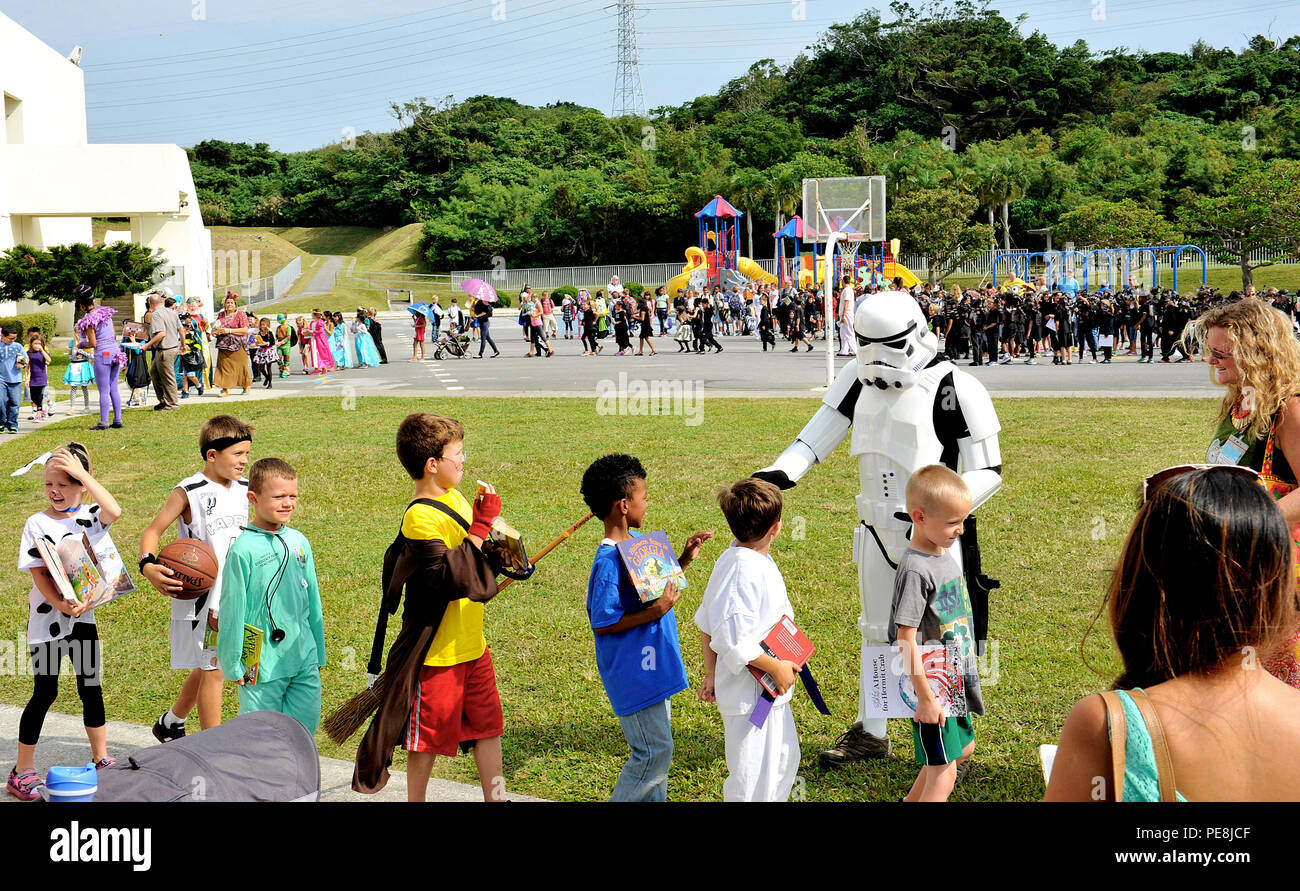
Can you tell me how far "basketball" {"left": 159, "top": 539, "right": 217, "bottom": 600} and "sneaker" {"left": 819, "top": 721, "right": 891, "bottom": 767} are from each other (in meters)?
2.76

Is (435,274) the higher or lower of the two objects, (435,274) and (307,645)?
the higher

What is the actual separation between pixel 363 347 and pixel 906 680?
1004 inches

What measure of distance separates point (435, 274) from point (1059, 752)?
7307cm

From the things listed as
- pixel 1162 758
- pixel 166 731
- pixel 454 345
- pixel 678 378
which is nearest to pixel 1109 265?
pixel 678 378

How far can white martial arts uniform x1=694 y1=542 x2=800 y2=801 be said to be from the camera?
3.84 meters

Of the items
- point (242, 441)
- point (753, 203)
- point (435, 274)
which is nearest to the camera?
point (242, 441)

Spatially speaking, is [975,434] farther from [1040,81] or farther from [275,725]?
[1040,81]

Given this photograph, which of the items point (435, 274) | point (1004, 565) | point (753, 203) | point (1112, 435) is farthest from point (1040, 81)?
point (1004, 565)

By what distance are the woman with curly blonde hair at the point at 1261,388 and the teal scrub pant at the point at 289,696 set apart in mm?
3462

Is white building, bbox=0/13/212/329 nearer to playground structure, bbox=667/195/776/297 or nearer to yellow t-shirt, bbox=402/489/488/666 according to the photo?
playground structure, bbox=667/195/776/297

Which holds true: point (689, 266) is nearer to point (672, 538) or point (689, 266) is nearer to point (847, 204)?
point (847, 204)

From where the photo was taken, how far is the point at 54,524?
4.79 m

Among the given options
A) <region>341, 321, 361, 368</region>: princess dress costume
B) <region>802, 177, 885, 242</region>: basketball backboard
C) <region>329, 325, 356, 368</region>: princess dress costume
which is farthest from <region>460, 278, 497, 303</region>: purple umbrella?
<region>802, 177, 885, 242</region>: basketball backboard

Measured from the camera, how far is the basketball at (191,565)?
15.6ft
